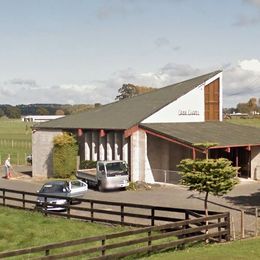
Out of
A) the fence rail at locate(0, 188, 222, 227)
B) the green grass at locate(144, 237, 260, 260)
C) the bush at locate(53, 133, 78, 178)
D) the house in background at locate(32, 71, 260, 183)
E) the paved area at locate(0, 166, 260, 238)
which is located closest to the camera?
the green grass at locate(144, 237, 260, 260)

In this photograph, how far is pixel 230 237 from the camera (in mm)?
17141

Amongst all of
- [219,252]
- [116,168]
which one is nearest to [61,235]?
[219,252]

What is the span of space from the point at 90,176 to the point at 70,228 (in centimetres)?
1468

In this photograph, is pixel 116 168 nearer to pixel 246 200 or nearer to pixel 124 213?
pixel 246 200

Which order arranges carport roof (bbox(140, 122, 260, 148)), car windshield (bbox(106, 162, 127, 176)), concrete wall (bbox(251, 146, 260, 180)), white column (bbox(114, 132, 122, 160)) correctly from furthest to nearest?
concrete wall (bbox(251, 146, 260, 180)), white column (bbox(114, 132, 122, 160)), carport roof (bbox(140, 122, 260, 148)), car windshield (bbox(106, 162, 127, 176))

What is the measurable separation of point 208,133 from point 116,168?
8577 millimetres

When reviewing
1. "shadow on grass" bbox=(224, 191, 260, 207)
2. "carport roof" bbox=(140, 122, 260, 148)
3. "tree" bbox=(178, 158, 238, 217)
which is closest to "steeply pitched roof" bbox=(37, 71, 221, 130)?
"carport roof" bbox=(140, 122, 260, 148)

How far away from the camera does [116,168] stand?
111 feet

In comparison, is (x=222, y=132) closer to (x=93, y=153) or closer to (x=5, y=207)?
(x=93, y=153)

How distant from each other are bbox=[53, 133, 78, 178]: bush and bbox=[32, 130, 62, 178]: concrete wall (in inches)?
85.7

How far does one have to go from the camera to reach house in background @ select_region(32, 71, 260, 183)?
122 ft

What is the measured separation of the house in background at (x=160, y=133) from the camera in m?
37.2

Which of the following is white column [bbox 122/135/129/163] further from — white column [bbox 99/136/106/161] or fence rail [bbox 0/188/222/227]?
fence rail [bbox 0/188/222/227]

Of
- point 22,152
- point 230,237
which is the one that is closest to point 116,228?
point 230,237
